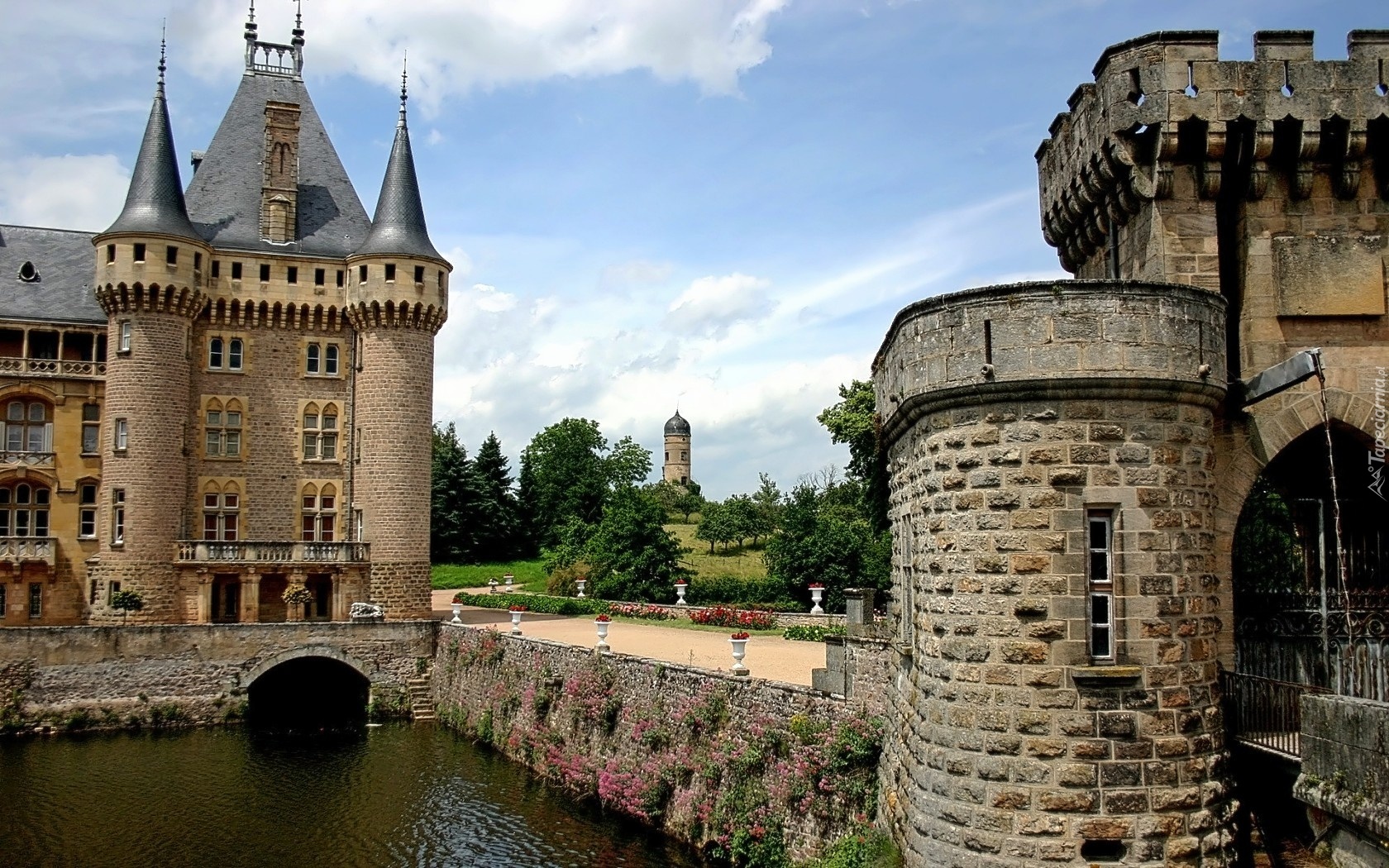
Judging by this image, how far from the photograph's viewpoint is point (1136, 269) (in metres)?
13.8

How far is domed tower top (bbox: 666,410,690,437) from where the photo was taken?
13238 centimetres

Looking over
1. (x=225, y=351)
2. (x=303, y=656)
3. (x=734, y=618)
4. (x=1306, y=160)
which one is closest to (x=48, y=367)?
(x=225, y=351)

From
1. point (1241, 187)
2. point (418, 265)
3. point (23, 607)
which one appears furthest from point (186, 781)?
point (1241, 187)

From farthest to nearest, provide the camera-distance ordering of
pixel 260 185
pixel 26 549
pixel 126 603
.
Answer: pixel 260 185 → pixel 26 549 → pixel 126 603

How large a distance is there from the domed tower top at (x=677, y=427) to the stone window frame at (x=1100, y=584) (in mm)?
121720

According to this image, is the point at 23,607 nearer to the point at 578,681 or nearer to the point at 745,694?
the point at 578,681

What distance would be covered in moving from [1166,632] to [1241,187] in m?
5.92

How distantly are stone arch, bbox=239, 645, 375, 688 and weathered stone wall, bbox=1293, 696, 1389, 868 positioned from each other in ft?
90.9

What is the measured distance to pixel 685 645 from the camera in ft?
88.9

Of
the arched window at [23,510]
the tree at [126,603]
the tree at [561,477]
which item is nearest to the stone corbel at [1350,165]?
the tree at [126,603]

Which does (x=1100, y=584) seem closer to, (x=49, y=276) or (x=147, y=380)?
(x=147, y=380)

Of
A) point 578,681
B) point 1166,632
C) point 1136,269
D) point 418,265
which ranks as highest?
point 418,265

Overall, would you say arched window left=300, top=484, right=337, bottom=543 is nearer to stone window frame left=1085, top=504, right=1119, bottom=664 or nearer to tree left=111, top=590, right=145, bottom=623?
tree left=111, top=590, right=145, bottom=623

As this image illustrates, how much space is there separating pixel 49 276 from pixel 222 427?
8.53m
